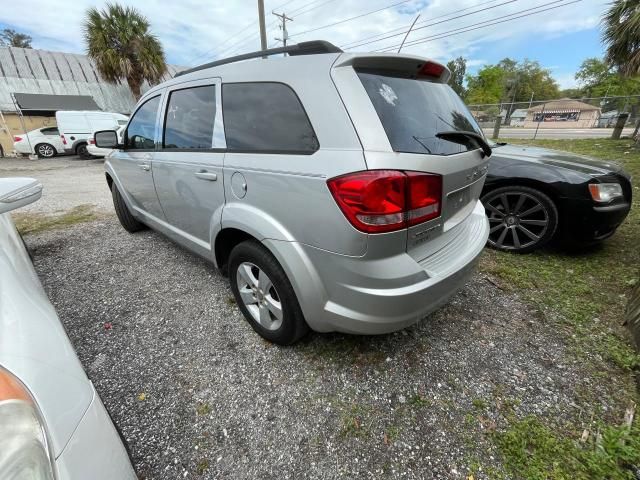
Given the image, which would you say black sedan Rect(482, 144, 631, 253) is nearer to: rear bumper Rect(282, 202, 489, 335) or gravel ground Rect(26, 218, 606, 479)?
gravel ground Rect(26, 218, 606, 479)

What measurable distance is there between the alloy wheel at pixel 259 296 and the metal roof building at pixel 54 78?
66.5 feet

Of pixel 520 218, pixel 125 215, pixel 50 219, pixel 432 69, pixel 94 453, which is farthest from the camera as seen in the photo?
pixel 50 219

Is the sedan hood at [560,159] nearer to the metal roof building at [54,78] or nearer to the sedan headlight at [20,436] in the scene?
the sedan headlight at [20,436]

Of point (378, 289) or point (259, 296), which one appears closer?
point (378, 289)

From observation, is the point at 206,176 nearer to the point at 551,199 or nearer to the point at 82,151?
the point at 551,199

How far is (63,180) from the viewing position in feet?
28.6

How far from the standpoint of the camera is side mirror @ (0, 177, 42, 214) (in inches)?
54.1

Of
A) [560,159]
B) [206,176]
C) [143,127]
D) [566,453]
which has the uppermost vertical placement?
[143,127]

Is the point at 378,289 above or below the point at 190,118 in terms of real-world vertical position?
below

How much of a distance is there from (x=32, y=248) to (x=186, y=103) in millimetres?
3177

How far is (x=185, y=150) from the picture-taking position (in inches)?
93.3

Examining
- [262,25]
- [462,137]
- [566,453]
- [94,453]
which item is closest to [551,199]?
[462,137]

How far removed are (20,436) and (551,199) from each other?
380 cm

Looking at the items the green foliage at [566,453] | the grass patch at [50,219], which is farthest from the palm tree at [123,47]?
the green foliage at [566,453]
